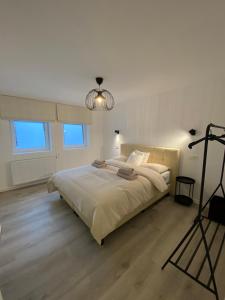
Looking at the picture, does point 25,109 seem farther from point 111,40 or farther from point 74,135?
point 111,40

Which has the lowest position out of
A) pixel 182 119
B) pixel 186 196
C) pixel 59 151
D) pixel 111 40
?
pixel 186 196

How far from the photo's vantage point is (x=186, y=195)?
2.85 m

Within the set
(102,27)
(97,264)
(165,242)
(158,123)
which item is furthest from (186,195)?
(102,27)

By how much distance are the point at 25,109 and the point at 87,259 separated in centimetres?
333

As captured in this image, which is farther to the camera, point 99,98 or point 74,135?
point 74,135

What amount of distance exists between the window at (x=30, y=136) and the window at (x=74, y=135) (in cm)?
58

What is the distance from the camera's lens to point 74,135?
4.46 m

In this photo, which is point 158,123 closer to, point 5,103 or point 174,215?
point 174,215

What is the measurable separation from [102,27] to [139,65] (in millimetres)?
828

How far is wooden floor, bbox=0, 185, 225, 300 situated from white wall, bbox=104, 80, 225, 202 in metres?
0.99

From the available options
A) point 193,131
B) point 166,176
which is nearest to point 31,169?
point 166,176

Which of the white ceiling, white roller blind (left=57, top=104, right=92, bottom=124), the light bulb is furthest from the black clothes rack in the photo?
white roller blind (left=57, top=104, right=92, bottom=124)

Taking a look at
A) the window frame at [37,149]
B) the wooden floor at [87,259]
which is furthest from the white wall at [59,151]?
the wooden floor at [87,259]

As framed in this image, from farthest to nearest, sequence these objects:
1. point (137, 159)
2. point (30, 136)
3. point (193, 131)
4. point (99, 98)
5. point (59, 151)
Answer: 1. point (59, 151)
2. point (30, 136)
3. point (137, 159)
4. point (193, 131)
5. point (99, 98)
